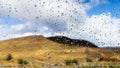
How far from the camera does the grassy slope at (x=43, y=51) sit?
11418 cm

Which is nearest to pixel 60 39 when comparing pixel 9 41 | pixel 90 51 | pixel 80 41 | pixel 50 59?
pixel 80 41

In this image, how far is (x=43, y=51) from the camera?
122m

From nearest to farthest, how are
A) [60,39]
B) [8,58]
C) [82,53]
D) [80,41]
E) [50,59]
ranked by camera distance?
1. [8,58]
2. [50,59]
3. [82,53]
4. [60,39]
5. [80,41]

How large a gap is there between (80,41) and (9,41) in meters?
43.5

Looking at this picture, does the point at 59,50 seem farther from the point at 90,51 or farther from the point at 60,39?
the point at 60,39

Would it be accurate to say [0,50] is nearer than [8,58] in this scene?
No

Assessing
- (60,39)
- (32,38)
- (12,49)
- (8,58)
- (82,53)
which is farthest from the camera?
(60,39)

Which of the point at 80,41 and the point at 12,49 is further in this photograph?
the point at 80,41

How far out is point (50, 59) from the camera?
110875 millimetres

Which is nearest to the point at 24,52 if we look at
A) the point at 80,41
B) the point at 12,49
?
the point at 12,49

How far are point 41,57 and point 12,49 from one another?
17475 millimetres

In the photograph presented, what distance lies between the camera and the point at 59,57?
114 meters

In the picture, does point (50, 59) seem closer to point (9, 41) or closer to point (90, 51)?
point (90, 51)

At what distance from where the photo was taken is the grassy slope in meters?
114
